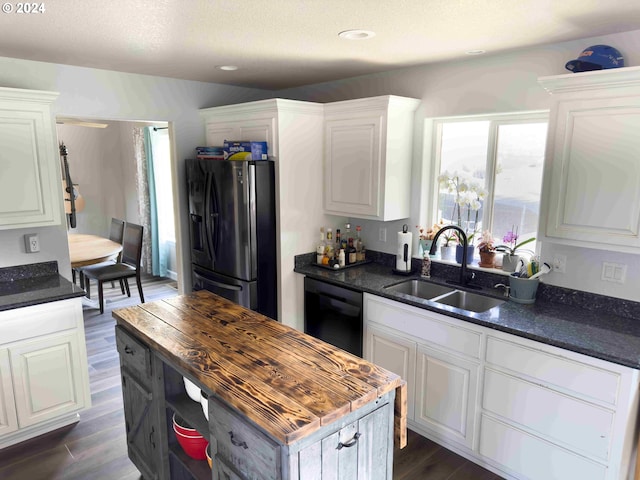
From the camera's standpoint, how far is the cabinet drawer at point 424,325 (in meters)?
2.37

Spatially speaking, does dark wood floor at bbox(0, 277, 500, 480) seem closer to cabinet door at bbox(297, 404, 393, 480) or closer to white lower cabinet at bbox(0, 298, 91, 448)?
white lower cabinet at bbox(0, 298, 91, 448)

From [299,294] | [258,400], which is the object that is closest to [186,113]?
[299,294]

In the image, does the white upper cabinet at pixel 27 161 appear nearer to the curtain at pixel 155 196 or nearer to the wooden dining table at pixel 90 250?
the wooden dining table at pixel 90 250

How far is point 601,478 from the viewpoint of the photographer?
198cm

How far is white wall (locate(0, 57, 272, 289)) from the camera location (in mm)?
2898

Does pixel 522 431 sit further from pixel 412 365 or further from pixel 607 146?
pixel 607 146

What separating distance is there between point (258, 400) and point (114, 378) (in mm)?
2539

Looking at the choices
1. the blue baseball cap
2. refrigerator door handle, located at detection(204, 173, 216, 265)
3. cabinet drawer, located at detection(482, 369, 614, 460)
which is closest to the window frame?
the blue baseball cap

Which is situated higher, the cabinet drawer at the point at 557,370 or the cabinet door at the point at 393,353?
the cabinet drawer at the point at 557,370

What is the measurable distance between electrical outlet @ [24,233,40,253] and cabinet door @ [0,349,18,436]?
78 cm

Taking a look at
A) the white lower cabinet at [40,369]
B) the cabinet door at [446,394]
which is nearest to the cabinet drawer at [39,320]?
the white lower cabinet at [40,369]

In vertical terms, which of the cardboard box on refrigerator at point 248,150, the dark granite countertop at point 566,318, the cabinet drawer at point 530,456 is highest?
the cardboard box on refrigerator at point 248,150

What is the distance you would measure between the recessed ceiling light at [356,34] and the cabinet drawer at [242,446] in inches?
71.8

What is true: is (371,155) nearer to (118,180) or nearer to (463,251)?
(463,251)
